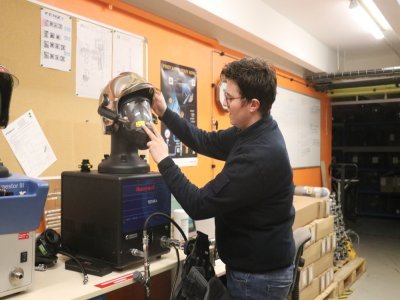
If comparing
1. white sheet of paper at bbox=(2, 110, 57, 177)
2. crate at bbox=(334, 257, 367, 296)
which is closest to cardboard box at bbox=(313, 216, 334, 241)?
crate at bbox=(334, 257, 367, 296)

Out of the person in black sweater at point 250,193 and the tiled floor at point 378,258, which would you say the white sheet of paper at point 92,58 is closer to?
the person in black sweater at point 250,193

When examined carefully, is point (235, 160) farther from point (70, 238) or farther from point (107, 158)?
point (70, 238)

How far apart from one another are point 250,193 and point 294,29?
291 cm

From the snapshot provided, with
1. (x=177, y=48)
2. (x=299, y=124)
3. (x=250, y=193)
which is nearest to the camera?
(x=250, y=193)

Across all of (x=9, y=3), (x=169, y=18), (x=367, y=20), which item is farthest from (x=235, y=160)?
(x=367, y=20)

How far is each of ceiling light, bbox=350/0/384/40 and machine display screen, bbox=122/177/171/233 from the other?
2.35 metres

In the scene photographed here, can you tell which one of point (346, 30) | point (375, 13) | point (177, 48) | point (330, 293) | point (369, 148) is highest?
point (346, 30)

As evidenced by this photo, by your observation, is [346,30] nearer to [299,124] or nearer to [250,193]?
[299,124]

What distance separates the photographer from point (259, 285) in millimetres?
1469

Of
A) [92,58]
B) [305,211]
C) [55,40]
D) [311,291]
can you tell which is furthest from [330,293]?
[55,40]

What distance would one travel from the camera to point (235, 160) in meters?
1.37

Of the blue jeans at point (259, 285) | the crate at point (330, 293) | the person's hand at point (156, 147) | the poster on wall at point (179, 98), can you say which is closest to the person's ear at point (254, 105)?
the person's hand at point (156, 147)

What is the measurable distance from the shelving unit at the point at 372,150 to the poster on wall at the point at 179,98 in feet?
17.5

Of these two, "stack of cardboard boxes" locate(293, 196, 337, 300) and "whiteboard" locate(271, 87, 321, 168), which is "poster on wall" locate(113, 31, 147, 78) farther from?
"whiteboard" locate(271, 87, 321, 168)
